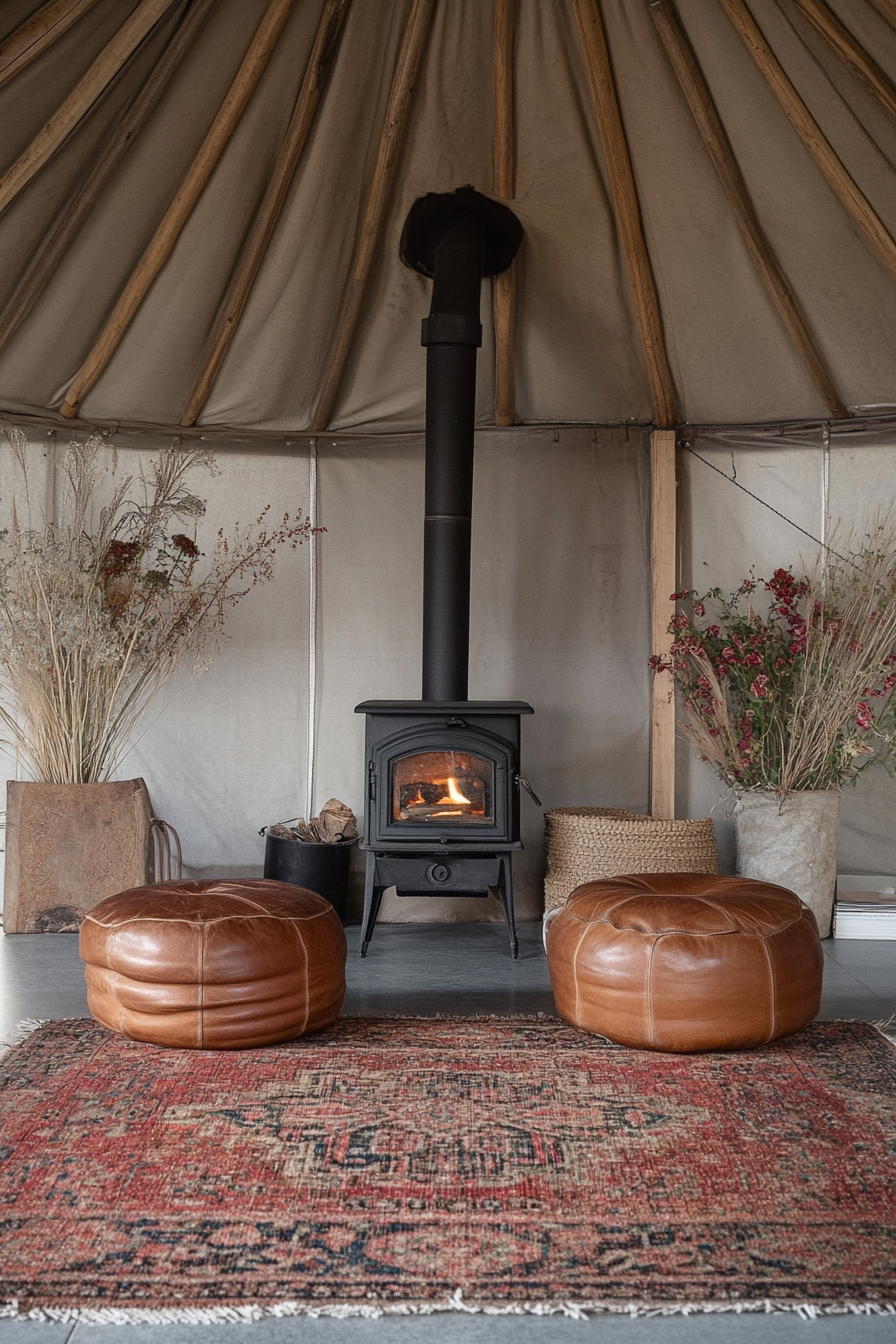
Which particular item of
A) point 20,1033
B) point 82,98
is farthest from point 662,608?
point 20,1033

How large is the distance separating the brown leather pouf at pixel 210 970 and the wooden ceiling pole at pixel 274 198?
8.81 feet

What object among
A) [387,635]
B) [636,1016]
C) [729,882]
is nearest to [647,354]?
[387,635]

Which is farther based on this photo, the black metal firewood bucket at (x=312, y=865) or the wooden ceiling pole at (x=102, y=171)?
the black metal firewood bucket at (x=312, y=865)

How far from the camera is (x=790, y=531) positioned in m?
5.17

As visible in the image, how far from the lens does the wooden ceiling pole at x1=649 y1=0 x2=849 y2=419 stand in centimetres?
371

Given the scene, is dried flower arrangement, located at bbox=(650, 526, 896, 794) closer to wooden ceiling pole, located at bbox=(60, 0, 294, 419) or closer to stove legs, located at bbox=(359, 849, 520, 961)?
stove legs, located at bbox=(359, 849, 520, 961)

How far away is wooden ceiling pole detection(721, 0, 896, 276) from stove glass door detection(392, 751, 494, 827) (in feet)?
8.02

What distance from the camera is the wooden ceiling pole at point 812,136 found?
3.53 metres

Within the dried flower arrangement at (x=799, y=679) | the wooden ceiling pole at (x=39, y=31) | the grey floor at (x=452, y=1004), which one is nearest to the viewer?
the grey floor at (x=452, y=1004)

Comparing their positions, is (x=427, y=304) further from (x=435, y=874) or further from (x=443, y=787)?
(x=435, y=874)

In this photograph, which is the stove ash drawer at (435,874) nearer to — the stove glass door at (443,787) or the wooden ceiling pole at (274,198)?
the stove glass door at (443,787)

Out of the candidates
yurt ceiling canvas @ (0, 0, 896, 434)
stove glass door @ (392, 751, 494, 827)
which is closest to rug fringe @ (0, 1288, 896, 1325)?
stove glass door @ (392, 751, 494, 827)

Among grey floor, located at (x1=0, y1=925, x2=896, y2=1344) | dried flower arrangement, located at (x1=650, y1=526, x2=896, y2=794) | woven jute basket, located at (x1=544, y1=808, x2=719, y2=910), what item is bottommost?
grey floor, located at (x1=0, y1=925, x2=896, y2=1344)

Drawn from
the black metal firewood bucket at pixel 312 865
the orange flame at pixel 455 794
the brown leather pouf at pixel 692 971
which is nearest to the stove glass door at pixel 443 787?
the orange flame at pixel 455 794
